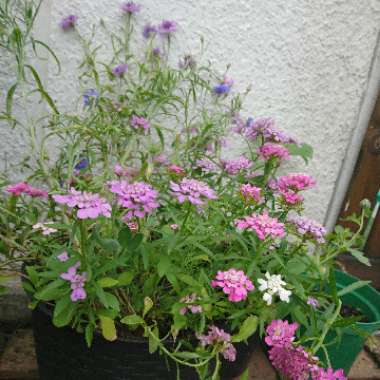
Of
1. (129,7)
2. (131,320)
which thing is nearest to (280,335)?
(131,320)

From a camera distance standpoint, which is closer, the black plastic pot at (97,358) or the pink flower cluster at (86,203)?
the pink flower cluster at (86,203)

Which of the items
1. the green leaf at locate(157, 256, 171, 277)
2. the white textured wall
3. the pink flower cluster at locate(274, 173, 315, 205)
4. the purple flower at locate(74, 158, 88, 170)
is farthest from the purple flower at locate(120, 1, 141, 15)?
the green leaf at locate(157, 256, 171, 277)

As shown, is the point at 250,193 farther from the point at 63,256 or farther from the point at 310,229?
the point at 63,256

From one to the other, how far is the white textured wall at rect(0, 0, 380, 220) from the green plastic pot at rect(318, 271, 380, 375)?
1.35 feet

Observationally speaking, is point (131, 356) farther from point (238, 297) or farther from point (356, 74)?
point (356, 74)

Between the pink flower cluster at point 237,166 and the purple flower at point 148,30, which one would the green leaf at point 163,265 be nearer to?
the pink flower cluster at point 237,166

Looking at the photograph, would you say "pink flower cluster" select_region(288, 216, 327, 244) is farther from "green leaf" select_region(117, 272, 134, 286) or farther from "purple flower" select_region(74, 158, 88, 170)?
"purple flower" select_region(74, 158, 88, 170)

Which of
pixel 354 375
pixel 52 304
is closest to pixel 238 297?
pixel 52 304

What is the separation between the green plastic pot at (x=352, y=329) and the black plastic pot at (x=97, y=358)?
0.49m

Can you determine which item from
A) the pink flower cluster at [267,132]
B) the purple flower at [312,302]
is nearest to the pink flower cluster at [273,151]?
the pink flower cluster at [267,132]

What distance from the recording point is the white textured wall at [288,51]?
4.75 ft

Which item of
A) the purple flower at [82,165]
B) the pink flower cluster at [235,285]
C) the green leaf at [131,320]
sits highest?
the purple flower at [82,165]

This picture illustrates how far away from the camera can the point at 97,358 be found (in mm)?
989

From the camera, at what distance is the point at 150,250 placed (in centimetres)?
96
